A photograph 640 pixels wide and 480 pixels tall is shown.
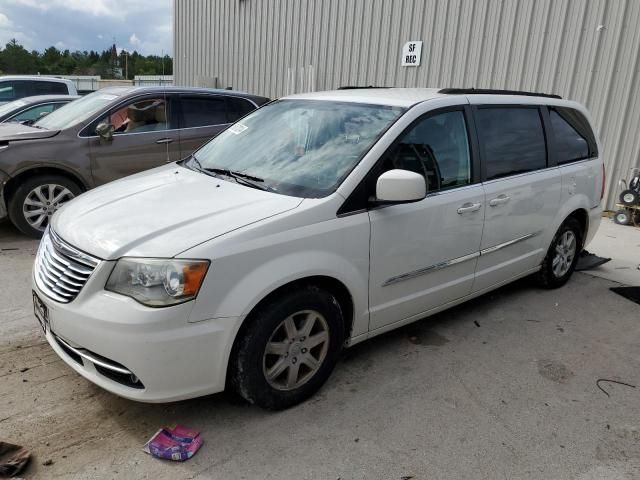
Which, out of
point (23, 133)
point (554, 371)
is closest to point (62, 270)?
point (554, 371)

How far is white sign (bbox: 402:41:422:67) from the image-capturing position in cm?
990

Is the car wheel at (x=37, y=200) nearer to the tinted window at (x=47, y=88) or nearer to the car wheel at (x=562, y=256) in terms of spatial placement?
the car wheel at (x=562, y=256)

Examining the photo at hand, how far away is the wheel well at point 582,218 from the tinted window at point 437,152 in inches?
70.3

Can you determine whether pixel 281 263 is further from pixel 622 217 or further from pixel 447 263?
pixel 622 217

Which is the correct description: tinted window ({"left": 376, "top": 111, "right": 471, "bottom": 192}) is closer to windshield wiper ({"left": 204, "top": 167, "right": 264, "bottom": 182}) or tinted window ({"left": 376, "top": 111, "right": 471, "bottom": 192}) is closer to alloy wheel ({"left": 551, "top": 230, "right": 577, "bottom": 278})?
windshield wiper ({"left": 204, "top": 167, "right": 264, "bottom": 182})

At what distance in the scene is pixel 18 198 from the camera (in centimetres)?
559

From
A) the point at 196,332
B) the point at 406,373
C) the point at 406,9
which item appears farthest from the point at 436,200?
the point at 406,9

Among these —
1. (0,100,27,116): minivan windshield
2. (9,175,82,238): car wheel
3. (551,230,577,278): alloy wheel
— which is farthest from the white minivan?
(0,100,27,116): minivan windshield

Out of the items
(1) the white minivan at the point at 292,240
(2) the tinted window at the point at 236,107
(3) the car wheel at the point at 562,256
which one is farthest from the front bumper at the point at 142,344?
(2) the tinted window at the point at 236,107

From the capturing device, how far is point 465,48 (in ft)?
30.2

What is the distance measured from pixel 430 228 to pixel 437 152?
1.74 ft

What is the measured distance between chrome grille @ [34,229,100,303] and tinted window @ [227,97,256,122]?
4.36 metres

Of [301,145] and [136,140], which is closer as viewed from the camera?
[301,145]

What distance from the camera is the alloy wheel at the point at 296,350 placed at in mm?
2758
